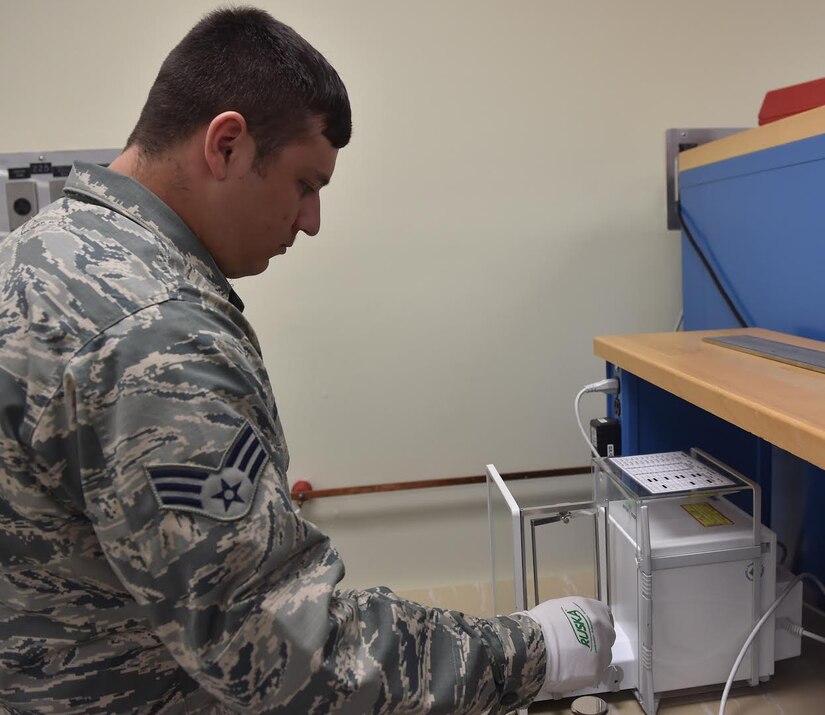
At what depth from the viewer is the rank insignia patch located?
0.47 meters

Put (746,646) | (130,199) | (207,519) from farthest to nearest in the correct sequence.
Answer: (746,646)
(130,199)
(207,519)

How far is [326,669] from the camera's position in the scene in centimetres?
51

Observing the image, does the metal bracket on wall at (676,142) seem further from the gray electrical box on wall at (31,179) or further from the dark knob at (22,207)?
the dark knob at (22,207)

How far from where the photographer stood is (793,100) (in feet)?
4.24

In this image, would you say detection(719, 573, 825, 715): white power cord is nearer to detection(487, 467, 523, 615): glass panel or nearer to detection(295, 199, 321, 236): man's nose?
detection(487, 467, 523, 615): glass panel

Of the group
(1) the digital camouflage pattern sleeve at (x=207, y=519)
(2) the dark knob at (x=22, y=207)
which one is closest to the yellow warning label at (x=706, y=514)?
(1) the digital camouflage pattern sleeve at (x=207, y=519)

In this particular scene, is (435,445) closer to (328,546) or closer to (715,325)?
(715,325)

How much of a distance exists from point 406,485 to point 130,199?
1271mm

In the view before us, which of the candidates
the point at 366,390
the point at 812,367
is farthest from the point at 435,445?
the point at 812,367

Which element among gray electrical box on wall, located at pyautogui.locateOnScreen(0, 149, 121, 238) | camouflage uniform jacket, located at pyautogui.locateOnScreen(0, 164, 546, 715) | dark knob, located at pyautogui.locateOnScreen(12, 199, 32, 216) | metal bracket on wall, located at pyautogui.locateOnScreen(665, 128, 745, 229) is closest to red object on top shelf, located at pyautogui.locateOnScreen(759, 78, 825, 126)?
metal bracket on wall, located at pyautogui.locateOnScreen(665, 128, 745, 229)

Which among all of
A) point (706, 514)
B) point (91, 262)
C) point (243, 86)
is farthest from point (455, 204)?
point (91, 262)

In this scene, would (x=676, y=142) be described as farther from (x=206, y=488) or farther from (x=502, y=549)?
(x=206, y=488)

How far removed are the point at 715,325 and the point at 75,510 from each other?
54.7 inches

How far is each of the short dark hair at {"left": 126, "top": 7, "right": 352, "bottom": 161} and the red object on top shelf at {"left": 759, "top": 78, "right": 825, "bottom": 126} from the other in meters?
1.04
